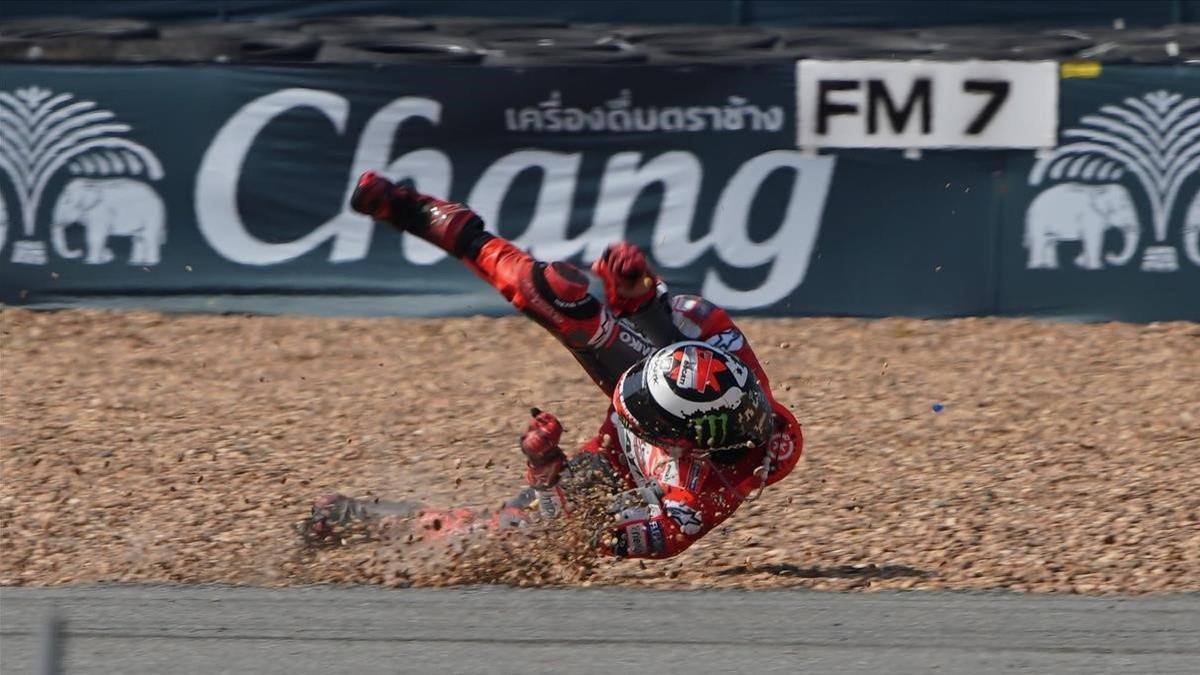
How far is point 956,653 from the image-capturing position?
6.16m

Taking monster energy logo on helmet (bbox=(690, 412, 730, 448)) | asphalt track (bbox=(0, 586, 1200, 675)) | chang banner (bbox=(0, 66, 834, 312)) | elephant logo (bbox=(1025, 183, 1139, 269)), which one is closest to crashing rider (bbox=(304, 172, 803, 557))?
monster energy logo on helmet (bbox=(690, 412, 730, 448))

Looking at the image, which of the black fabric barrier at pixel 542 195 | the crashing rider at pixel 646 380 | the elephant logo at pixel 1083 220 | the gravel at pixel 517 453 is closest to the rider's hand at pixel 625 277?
the crashing rider at pixel 646 380

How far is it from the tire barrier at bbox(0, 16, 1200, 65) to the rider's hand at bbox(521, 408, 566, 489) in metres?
5.10

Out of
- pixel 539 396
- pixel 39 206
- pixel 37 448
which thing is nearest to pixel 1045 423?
pixel 539 396

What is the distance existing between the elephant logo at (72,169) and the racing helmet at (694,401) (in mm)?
6073

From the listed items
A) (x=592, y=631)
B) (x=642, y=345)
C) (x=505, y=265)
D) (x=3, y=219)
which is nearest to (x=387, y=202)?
(x=505, y=265)

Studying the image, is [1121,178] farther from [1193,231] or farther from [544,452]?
[544,452]

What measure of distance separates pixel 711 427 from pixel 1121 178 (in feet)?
19.2

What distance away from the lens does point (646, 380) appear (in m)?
6.71

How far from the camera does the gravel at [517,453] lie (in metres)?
7.48

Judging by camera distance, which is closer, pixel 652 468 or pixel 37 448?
pixel 652 468

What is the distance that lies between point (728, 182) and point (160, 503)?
4.64 m

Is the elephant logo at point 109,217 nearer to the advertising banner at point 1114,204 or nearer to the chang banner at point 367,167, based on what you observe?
the chang banner at point 367,167

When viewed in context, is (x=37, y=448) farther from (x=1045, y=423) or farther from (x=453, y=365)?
(x=1045, y=423)
